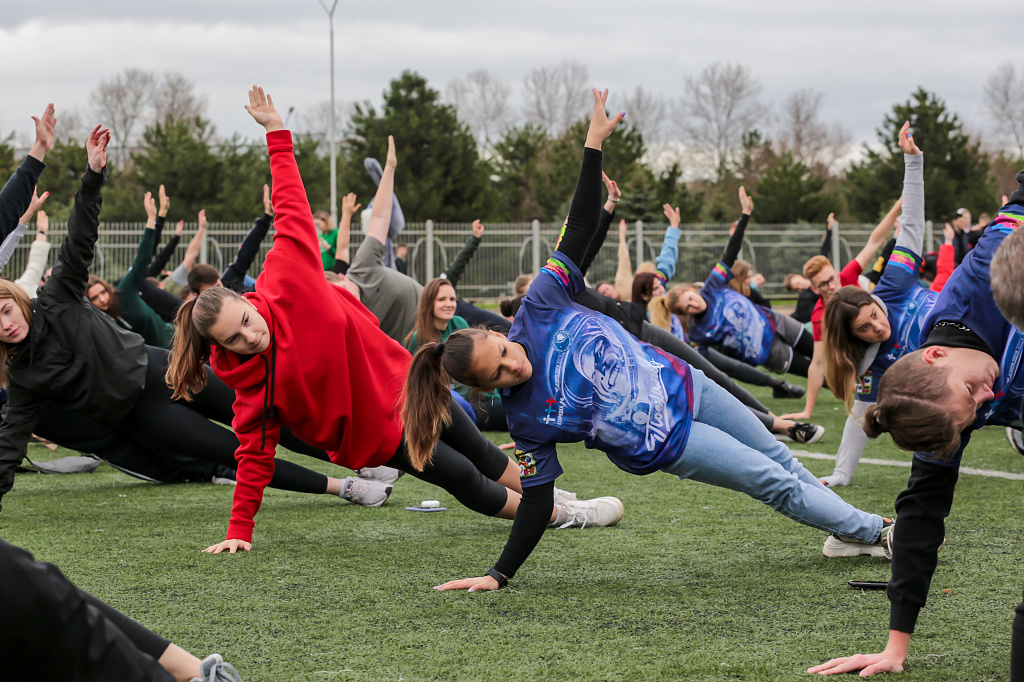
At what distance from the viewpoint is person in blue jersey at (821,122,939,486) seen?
15.7ft

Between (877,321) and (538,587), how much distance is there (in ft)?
8.28

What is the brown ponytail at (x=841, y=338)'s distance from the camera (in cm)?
472

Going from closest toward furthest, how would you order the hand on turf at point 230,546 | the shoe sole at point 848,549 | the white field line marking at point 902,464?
1. the shoe sole at point 848,549
2. the hand on turf at point 230,546
3. the white field line marking at point 902,464

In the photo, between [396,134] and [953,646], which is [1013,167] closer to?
[396,134]

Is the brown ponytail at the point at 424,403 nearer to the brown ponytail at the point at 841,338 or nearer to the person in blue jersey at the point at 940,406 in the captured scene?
the person in blue jersey at the point at 940,406

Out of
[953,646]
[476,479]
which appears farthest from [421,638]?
Result: [953,646]

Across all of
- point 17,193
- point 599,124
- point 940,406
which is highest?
point 599,124

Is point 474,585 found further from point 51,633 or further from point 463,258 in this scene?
point 463,258

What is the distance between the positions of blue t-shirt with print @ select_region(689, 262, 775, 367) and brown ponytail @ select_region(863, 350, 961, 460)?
6.65 meters

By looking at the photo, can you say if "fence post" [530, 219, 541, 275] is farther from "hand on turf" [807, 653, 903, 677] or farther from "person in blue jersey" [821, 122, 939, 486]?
"hand on turf" [807, 653, 903, 677]

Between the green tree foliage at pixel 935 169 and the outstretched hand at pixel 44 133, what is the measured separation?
3383cm

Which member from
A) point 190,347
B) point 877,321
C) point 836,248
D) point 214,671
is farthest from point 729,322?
point 836,248

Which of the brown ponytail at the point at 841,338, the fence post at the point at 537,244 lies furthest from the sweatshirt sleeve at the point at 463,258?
the fence post at the point at 537,244

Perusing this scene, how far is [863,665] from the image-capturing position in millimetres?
2730
